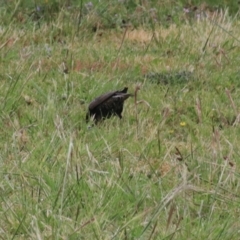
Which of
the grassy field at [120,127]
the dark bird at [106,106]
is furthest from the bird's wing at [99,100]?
the grassy field at [120,127]

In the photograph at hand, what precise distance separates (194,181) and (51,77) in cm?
216

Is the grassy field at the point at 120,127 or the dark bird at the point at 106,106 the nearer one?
the grassy field at the point at 120,127

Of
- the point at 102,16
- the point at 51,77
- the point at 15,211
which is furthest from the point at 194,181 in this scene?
the point at 102,16

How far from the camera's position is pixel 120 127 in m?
4.76

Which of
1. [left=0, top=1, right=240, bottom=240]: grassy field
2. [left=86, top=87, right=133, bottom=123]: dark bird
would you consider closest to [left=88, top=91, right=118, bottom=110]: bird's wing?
[left=86, top=87, right=133, bottom=123]: dark bird

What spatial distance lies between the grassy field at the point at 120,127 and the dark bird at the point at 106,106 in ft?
0.18

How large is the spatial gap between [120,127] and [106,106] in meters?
0.17

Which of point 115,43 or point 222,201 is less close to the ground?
point 222,201

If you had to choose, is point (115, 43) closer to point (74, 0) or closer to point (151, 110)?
point (74, 0)

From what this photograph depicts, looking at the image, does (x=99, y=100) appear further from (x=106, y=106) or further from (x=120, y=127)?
(x=120, y=127)

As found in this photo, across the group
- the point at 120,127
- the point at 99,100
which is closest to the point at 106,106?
the point at 99,100

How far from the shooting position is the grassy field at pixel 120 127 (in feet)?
10.7

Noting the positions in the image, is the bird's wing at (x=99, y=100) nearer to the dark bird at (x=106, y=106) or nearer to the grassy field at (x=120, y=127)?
the dark bird at (x=106, y=106)

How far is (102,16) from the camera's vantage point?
7562 millimetres
